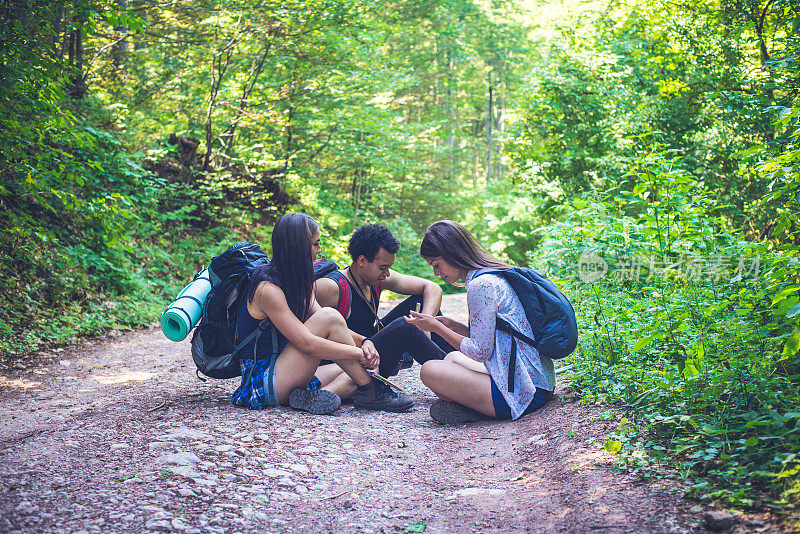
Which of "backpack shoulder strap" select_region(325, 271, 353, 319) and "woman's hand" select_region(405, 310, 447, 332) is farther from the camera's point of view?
"backpack shoulder strap" select_region(325, 271, 353, 319)

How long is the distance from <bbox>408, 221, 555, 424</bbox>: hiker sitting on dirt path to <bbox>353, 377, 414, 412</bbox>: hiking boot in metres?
0.39

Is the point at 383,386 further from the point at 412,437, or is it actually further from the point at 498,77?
the point at 498,77

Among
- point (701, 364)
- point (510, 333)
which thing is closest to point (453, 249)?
point (510, 333)

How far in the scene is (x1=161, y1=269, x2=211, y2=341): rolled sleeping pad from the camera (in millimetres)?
3816

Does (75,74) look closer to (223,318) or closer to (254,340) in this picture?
(223,318)

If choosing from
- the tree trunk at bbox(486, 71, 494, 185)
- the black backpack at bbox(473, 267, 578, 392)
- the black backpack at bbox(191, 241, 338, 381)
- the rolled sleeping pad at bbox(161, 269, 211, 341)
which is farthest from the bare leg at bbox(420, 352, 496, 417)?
the tree trunk at bbox(486, 71, 494, 185)

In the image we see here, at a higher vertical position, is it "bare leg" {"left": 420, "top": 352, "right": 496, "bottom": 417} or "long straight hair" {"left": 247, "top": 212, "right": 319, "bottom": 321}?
"long straight hair" {"left": 247, "top": 212, "right": 319, "bottom": 321}

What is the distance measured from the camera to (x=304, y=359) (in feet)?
13.6

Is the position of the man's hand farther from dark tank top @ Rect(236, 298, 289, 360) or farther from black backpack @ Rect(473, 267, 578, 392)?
black backpack @ Rect(473, 267, 578, 392)

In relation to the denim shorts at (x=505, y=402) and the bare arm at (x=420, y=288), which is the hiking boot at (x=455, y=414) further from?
the bare arm at (x=420, y=288)

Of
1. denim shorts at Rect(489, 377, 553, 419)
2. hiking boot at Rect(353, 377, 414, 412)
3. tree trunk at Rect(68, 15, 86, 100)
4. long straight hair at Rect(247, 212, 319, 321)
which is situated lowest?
hiking boot at Rect(353, 377, 414, 412)

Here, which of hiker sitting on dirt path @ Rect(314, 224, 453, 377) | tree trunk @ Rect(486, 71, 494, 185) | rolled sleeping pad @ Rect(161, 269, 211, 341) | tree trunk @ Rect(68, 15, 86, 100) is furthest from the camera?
tree trunk @ Rect(486, 71, 494, 185)

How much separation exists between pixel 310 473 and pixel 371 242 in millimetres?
2068
